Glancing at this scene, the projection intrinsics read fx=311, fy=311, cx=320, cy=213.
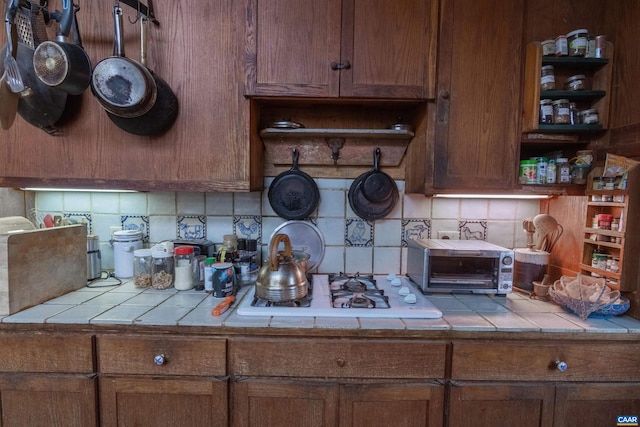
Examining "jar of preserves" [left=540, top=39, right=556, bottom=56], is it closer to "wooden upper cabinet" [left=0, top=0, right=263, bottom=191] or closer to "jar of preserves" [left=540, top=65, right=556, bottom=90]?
"jar of preserves" [left=540, top=65, right=556, bottom=90]

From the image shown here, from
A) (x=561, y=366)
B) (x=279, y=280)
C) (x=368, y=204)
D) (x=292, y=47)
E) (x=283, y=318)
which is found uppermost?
(x=292, y=47)

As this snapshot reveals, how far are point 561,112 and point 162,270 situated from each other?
1.85 metres

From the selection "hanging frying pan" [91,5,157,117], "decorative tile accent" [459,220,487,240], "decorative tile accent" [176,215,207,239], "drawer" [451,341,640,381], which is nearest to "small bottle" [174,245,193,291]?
"decorative tile accent" [176,215,207,239]

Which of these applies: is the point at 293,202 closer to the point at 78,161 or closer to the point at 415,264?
the point at 415,264

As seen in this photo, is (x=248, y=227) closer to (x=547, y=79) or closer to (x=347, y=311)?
(x=347, y=311)

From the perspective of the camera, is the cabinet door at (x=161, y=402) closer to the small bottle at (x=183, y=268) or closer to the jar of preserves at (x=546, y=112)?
the small bottle at (x=183, y=268)

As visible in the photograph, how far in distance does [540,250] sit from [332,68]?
1250mm

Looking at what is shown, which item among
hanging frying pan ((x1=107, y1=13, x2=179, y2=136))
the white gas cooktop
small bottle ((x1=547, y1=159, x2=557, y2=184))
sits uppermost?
hanging frying pan ((x1=107, y1=13, x2=179, y2=136))

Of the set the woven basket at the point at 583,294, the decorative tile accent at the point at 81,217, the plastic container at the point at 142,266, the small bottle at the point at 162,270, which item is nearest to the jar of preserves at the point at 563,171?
the woven basket at the point at 583,294

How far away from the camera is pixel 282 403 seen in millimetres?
1066

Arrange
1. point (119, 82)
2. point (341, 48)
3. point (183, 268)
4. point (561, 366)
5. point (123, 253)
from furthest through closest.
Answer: point (123, 253) → point (183, 268) → point (341, 48) → point (119, 82) → point (561, 366)

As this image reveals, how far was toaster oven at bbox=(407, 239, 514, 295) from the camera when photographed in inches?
52.4

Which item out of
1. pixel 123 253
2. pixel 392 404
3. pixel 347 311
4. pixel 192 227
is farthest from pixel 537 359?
pixel 123 253

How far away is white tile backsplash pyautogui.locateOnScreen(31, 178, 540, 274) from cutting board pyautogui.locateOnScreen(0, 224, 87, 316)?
0.28m
